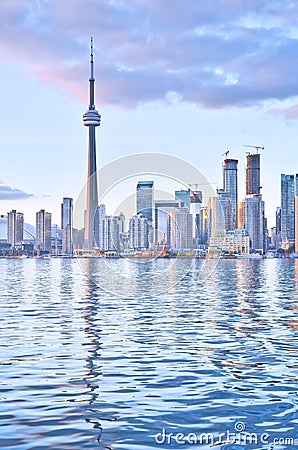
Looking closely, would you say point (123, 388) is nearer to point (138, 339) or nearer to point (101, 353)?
point (101, 353)

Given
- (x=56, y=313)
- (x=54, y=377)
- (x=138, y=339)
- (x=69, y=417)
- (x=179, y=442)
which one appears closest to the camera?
(x=179, y=442)

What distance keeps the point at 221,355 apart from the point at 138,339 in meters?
5.75

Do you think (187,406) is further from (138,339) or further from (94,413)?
(138,339)

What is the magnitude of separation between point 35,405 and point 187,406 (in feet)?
13.6

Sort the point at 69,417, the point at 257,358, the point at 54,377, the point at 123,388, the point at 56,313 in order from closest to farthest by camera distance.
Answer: the point at 69,417 → the point at 123,388 → the point at 54,377 → the point at 257,358 → the point at 56,313

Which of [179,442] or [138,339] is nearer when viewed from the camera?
[179,442]

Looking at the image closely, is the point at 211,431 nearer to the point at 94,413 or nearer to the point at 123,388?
the point at 94,413

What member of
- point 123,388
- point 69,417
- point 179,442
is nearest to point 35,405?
point 69,417

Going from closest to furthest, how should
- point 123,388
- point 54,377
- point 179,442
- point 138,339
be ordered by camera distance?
1. point 179,442
2. point 123,388
3. point 54,377
4. point 138,339

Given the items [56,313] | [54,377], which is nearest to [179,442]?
[54,377]

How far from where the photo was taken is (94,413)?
60.2ft

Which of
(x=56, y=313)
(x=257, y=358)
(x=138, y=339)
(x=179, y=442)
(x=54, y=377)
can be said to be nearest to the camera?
(x=179, y=442)

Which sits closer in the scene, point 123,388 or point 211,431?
point 211,431

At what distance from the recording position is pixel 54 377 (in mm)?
22797
